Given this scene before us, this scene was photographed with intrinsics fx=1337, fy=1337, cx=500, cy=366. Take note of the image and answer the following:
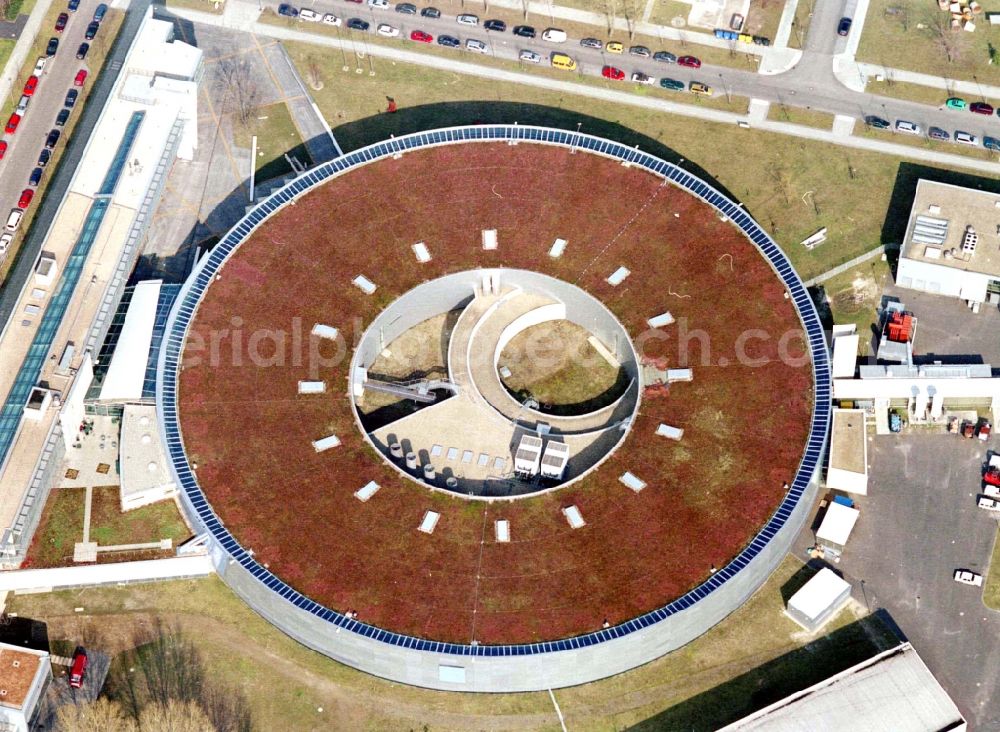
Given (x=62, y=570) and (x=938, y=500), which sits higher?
(x=938, y=500)

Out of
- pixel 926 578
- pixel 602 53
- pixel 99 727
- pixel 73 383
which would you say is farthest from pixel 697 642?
pixel 602 53

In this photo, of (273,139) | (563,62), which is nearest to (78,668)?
(273,139)

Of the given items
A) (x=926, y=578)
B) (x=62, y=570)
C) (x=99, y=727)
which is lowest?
(x=99, y=727)

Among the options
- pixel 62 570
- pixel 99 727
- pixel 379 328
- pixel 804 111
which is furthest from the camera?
pixel 804 111

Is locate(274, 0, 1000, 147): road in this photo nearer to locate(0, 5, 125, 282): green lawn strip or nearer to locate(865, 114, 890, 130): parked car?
locate(865, 114, 890, 130): parked car

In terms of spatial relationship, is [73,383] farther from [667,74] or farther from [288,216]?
[667,74]
